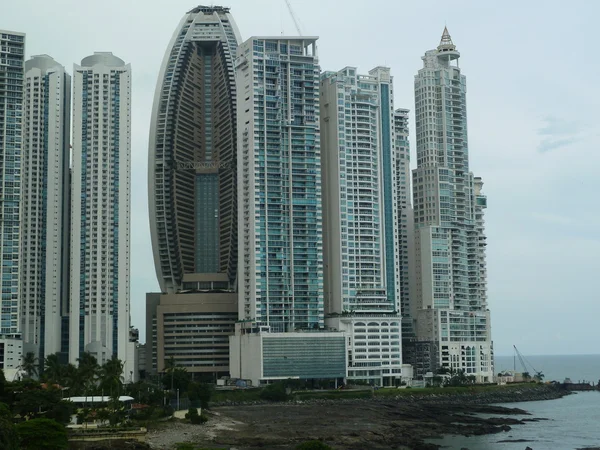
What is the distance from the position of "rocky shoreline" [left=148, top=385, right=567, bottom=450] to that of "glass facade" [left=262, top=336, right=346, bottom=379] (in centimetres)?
1587

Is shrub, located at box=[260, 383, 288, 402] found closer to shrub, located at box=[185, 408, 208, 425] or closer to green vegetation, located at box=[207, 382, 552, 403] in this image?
green vegetation, located at box=[207, 382, 552, 403]

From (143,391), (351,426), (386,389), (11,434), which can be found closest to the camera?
(11,434)

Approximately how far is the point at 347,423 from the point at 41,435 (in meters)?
62.5

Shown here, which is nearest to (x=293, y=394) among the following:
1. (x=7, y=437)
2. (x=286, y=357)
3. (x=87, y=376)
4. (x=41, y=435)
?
(x=286, y=357)

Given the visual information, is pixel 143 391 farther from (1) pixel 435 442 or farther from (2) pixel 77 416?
(1) pixel 435 442

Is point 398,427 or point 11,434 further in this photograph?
point 398,427

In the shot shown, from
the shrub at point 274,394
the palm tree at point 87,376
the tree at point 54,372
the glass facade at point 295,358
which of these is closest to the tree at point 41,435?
the palm tree at point 87,376

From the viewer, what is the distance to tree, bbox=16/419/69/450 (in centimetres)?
9000

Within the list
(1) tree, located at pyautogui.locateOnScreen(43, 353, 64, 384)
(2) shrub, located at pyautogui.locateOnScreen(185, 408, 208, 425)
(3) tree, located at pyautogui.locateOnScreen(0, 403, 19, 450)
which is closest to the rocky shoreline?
(2) shrub, located at pyautogui.locateOnScreen(185, 408, 208, 425)

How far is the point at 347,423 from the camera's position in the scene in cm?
14300

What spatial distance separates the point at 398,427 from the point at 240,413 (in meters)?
28.3

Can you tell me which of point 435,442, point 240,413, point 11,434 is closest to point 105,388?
point 240,413

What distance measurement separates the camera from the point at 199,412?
477ft

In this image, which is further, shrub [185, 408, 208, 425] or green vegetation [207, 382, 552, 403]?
→ green vegetation [207, 382, 552, 403]
